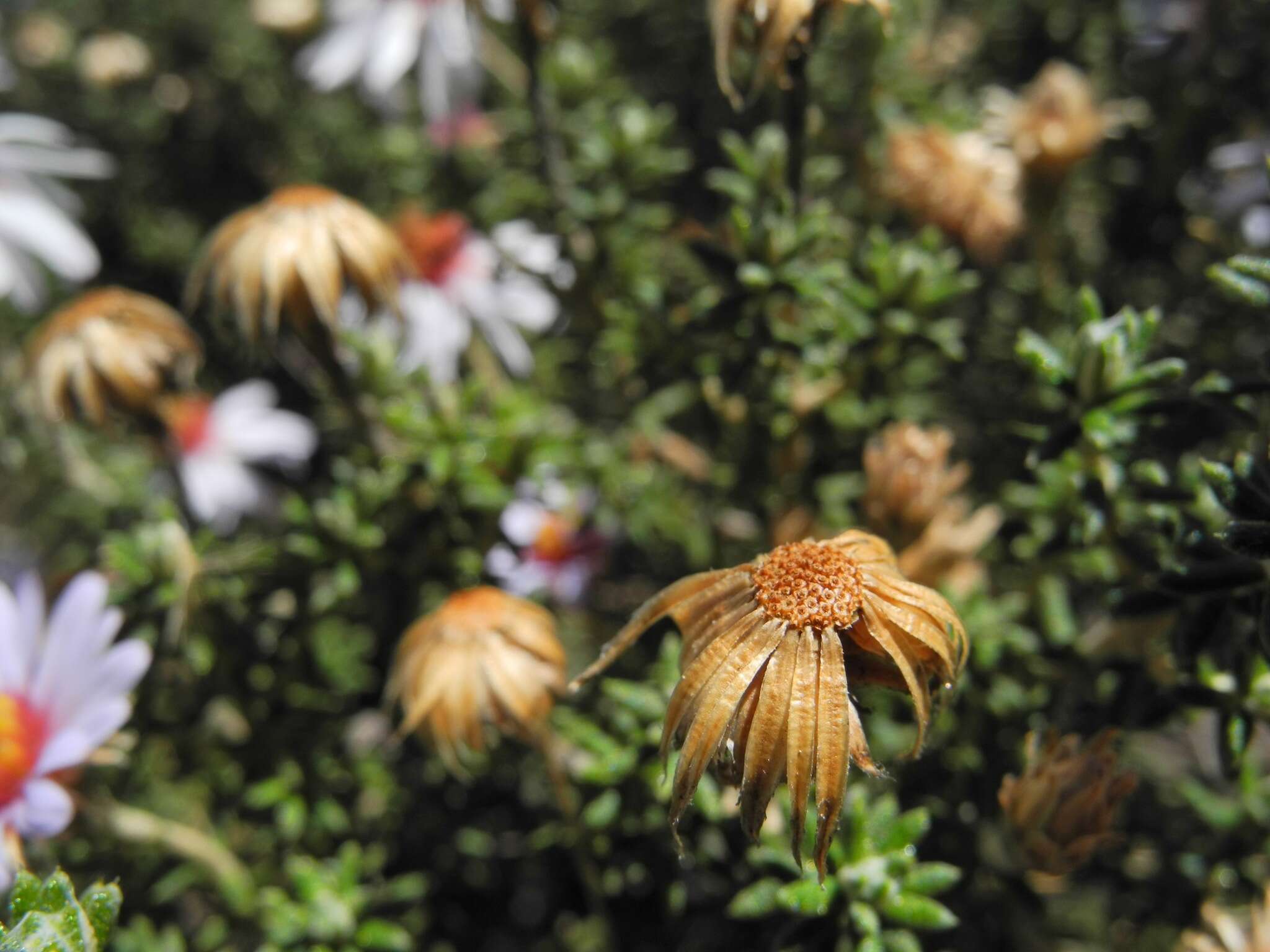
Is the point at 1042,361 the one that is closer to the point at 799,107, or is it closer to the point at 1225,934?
the point at 799,107

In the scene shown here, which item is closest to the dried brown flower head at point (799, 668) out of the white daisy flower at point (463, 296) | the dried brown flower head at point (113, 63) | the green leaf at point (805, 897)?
the green leaf at point (805, 897)

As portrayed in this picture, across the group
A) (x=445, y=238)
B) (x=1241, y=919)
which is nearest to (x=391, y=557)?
(x=445, y=238)

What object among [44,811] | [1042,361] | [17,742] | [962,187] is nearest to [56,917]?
[44,811]

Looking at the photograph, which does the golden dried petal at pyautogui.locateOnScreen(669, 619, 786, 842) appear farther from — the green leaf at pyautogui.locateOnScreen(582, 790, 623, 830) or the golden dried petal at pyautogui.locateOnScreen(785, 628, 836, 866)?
the green leaf at pyautogui.locateOnScreen(582, 790, 623, 830)

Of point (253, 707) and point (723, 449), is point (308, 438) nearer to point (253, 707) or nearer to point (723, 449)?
point (253, 707)

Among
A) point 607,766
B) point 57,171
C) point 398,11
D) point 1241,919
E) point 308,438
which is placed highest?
point 398,11

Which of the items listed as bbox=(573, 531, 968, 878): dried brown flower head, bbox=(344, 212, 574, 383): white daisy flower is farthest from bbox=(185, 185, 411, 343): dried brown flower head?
bbox=(573, 531, 968, 878): dried brown flower head
